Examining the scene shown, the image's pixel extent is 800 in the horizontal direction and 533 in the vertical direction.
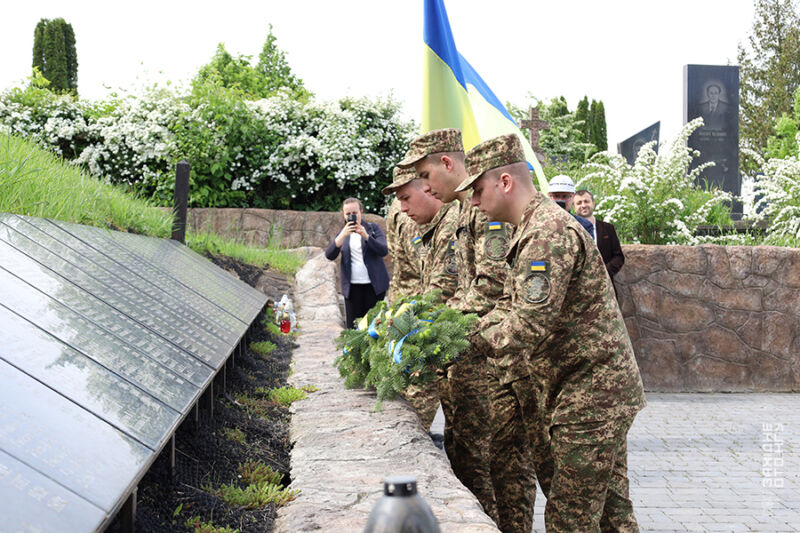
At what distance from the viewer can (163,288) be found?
14.6ft

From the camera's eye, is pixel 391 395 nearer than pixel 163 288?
Yes

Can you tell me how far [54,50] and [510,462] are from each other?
87.4ft

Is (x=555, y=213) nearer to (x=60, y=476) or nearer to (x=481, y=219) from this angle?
(x=481, y=219)

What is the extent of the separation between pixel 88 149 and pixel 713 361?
12154 mm

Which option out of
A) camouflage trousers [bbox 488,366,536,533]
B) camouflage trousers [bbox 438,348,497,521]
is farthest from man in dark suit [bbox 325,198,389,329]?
camouflage trousers [bbox 488,366,536,533]

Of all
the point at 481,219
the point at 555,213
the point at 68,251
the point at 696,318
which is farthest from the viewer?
the point at 696,318

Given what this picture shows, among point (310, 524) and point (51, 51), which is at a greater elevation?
point (51, 51)

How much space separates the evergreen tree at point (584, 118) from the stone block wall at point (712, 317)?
28.9 metres

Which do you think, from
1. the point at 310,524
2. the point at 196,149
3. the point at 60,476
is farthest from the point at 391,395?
the point at 196,149

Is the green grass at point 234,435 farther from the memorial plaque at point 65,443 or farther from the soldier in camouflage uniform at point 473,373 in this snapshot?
the memorial plaque at point 65,443

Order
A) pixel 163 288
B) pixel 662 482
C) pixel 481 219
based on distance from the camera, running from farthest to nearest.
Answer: pixel 662 482 < pixel 163 288 < pixel 481 219

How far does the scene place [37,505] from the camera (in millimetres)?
1450

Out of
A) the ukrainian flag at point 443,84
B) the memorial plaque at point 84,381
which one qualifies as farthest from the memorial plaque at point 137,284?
the ukrainian flag at point 443,84

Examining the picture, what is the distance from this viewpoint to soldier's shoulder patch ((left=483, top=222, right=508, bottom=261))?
3.83 meters
